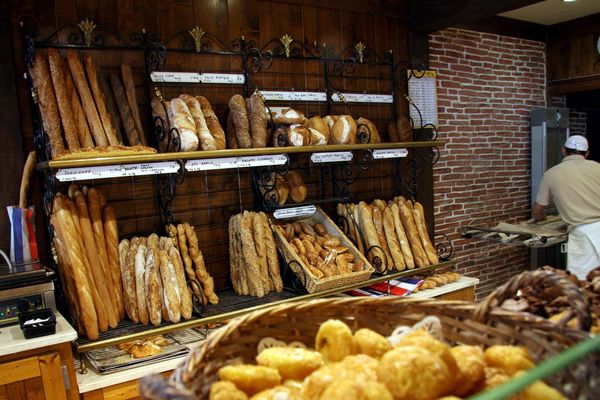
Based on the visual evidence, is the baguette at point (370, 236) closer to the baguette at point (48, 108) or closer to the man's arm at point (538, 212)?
the baguette at point (48, 108)

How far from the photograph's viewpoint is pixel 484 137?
471cm

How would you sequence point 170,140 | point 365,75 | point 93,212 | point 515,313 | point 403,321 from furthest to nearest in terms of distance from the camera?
1. point 365,75
2. point 170,140
3. point 93,212
4. point 403,321
5. point 515,313

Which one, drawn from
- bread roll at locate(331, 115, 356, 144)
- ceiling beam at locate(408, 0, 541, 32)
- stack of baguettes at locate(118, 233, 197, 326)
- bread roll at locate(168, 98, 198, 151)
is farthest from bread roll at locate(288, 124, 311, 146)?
ceiling beam at locate(408, 0, 541, 32)

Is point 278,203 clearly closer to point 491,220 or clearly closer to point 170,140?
point 170,140

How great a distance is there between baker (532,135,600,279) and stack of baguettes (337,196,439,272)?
5.19 ft

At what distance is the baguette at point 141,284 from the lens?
234 cm

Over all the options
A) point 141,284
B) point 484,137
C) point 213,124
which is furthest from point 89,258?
point 484,137

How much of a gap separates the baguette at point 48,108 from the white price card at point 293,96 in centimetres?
126

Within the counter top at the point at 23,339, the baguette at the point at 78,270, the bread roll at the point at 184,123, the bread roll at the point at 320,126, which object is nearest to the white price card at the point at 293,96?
the bread roll at the point at 320,126

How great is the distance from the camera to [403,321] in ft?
3.94

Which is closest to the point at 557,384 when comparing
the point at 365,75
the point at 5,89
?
the point at 5,89

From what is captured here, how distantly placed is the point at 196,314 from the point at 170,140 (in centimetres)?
88

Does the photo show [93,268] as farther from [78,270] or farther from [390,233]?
[390,233]

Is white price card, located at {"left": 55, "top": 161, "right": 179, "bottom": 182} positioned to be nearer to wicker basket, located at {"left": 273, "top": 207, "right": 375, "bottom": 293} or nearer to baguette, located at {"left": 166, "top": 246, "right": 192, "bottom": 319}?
baguette, located at {"left": 166, "top": 246, "right": 192, "bottom": 319}
